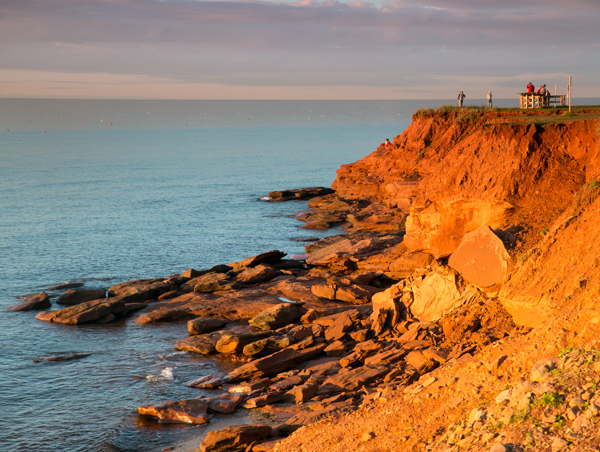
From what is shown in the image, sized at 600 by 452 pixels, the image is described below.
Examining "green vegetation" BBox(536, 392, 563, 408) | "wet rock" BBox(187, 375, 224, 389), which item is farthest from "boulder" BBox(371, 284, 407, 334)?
"green vegetation" BBox(536, 392, 563, 408)

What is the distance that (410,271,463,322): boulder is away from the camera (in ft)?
62.2

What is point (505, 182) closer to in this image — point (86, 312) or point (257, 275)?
point (257, 275)

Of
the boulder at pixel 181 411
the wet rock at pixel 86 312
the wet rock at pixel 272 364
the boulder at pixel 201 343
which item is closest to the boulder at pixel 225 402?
the boulder at pixel 181 411

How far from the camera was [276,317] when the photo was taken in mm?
24984

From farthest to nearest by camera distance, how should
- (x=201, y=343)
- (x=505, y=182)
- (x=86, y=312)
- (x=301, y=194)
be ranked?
(x=301, y=194)
(x=86, y=312)
(x=201, y=343)
(x=505, y=182)

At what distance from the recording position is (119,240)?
50125mm

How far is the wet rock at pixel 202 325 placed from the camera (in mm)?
26875

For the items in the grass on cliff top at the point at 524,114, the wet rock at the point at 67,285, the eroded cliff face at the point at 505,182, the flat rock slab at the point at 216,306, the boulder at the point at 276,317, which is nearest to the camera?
the eroded cliff face at the point at 505,182

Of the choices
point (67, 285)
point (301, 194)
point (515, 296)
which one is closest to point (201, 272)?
point (67, 285)

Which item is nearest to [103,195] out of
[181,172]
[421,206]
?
[181,172]

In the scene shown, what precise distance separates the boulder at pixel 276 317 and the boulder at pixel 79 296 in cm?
1230

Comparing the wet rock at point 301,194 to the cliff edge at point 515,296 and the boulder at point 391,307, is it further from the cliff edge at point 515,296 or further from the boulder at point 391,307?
the boulder at point 391,307

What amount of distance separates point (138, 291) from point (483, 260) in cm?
2117

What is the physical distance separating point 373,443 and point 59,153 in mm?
147447
